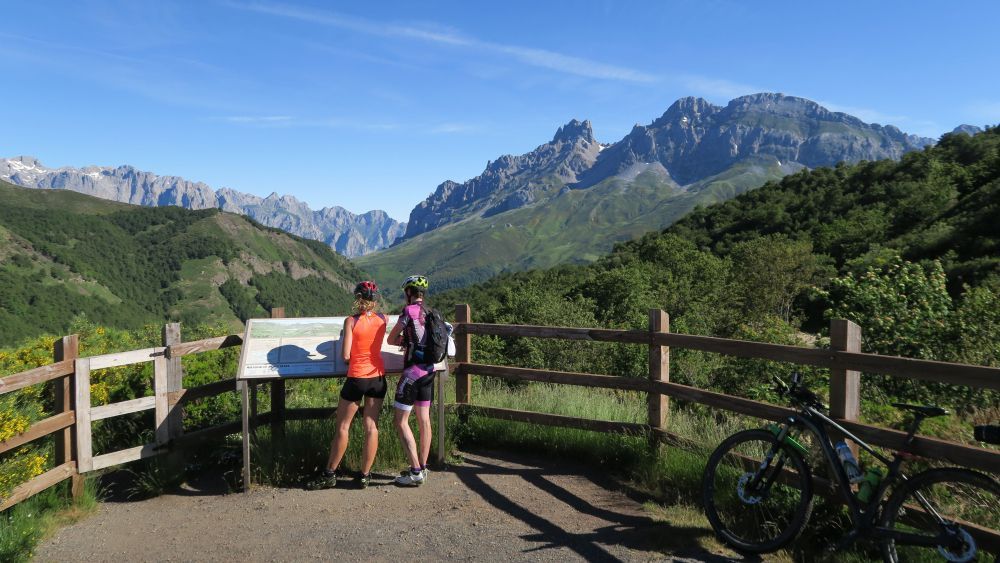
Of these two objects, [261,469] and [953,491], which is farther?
[261,469]

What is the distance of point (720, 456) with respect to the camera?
5.14 m

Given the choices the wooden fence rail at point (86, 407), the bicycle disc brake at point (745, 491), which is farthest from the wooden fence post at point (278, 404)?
the bicycle disc brake at point (745, 491)

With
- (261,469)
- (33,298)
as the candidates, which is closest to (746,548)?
(261,469)

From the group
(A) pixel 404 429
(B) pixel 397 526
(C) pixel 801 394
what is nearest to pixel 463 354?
(A) pixel 404 429

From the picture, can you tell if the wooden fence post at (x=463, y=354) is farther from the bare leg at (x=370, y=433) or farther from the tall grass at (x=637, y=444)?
the bare leg at (x=370, y=433)

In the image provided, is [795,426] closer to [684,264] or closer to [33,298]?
[684,264]

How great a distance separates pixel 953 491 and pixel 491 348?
23.0 meters

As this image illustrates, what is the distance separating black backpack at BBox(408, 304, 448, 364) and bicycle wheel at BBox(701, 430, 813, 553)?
2.71 m

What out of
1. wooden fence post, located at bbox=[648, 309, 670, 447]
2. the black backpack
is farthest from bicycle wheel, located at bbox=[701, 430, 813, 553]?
the black backpack

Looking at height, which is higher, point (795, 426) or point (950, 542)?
point (795, 426)

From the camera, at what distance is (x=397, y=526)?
5527mm

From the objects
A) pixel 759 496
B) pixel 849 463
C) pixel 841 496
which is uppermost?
pixel 849 463

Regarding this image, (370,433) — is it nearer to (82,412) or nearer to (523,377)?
(523,377)

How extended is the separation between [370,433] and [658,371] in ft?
Result: 9.61
